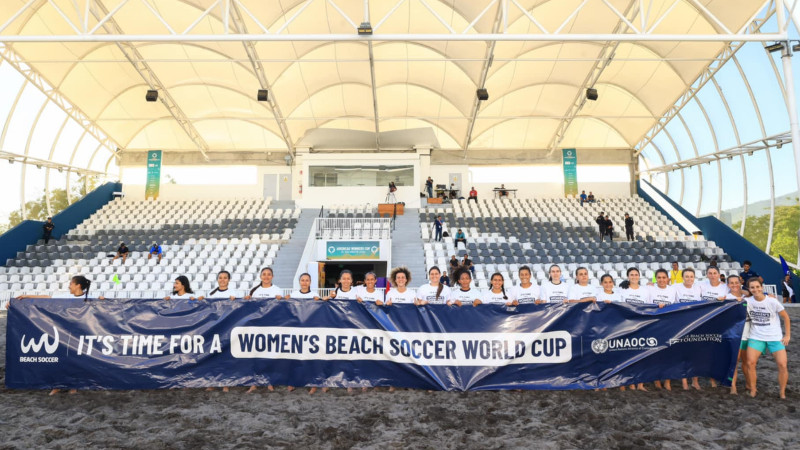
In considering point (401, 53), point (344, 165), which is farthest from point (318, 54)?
point (344, 165)

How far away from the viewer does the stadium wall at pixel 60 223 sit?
20453 mm

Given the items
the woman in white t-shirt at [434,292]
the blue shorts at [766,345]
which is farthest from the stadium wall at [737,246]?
the woman in white t-shirt at [434,292]

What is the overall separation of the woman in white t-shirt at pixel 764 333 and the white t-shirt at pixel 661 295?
2.98 ft

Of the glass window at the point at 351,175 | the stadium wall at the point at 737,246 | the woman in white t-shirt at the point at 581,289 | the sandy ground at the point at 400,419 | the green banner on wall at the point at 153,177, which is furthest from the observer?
the green banner on wall at the point at 153,177

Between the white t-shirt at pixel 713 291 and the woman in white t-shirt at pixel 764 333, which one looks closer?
the woman in white t-shirt at pixel 764 333

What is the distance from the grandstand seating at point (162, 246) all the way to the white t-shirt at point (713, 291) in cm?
1389

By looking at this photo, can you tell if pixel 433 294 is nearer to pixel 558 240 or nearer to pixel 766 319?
pixel 766 319

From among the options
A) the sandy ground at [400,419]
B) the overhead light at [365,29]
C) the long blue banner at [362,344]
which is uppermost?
the overhead light at [365,29]

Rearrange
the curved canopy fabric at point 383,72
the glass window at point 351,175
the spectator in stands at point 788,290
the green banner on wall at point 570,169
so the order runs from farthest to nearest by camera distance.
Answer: the green banner on wall at point 570,169 < the glass window at point 351,175 < the spectator in stands at point 788,290 < the curved canopy fabric at point 383,72

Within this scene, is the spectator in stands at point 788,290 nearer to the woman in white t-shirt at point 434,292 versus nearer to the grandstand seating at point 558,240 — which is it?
the grandstand seating at point 558,240

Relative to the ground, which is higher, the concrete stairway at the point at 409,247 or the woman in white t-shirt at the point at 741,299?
the concrete stairway at the point at 409,247

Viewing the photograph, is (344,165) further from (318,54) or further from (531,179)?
(531,179)

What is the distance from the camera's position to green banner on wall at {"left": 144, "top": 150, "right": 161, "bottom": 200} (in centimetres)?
2812

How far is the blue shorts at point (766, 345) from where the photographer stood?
5.59m
